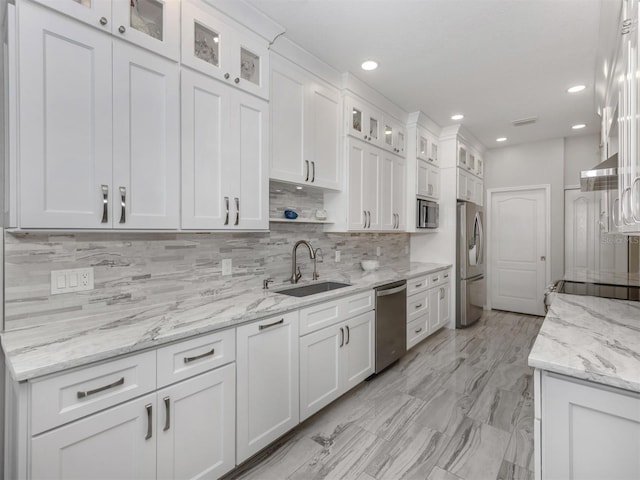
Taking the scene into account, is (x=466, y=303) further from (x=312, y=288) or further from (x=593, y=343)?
(x=593, y=343)

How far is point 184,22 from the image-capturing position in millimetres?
1741

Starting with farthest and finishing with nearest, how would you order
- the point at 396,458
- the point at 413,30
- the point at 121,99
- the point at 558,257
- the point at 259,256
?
the point at 558,257
the point at 259,256
the point at 413,30
the point at 396,458
the point at 121,99

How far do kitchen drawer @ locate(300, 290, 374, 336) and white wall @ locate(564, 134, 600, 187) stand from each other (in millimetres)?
4341

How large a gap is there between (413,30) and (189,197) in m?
1.98

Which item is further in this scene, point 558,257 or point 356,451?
point 558,257

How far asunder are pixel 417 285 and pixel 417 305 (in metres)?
0.23

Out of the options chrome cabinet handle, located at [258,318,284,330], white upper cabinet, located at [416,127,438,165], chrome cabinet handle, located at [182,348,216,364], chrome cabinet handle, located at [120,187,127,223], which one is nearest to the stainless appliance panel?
white upper cabinet, located at [416,127,438,165]

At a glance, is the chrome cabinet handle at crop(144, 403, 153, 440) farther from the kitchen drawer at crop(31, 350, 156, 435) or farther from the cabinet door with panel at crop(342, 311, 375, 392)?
the cabinet door with panel at crop(342, 311, 375, 392)

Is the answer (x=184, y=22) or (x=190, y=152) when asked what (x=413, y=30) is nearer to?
(x=184, y=22)

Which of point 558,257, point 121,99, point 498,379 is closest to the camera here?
point 121,99

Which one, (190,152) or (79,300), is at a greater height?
(190,152)

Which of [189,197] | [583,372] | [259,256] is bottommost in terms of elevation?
[583,372]

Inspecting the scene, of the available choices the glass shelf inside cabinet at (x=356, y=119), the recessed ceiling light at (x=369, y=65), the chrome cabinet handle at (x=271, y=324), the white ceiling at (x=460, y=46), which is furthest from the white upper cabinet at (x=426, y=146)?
the chrome cabinet handle at (x=271, y=324)

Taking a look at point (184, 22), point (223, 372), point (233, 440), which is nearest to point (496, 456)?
point (233, 440)
